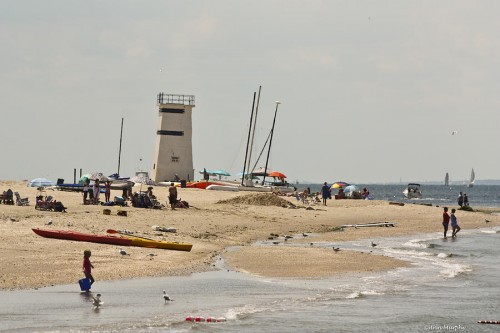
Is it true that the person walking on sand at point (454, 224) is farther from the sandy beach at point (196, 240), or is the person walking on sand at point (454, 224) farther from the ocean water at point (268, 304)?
the ocean water at point (268, 304)

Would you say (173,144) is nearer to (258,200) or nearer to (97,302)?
(258,200)

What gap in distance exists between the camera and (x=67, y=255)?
26266 mm

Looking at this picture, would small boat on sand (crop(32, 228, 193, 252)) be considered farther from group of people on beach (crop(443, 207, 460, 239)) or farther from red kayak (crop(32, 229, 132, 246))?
group of people on beach (crop(443, 207, 460, 239))

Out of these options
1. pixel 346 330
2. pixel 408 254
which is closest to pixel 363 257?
pixel 408 254

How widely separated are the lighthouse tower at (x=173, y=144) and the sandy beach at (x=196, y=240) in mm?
25320

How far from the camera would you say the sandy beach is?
24.8 m

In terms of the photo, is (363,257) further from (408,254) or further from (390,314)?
(390,314)

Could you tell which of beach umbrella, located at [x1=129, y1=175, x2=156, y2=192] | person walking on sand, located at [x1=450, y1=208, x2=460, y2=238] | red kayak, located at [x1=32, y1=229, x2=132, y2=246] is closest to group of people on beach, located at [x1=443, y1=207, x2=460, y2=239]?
person walking on sand, located at [x1=450, y1=208, x2=460, y2=238]

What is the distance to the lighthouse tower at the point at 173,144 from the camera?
269ft

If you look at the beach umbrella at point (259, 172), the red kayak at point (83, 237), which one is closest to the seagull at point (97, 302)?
the red kayak at point (83, 237)

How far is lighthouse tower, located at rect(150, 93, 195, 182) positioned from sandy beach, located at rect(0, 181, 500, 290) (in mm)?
25320

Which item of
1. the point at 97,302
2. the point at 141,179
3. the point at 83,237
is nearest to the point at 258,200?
the point at 141,179

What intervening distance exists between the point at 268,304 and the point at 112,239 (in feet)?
30.8

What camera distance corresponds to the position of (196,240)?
114ft
